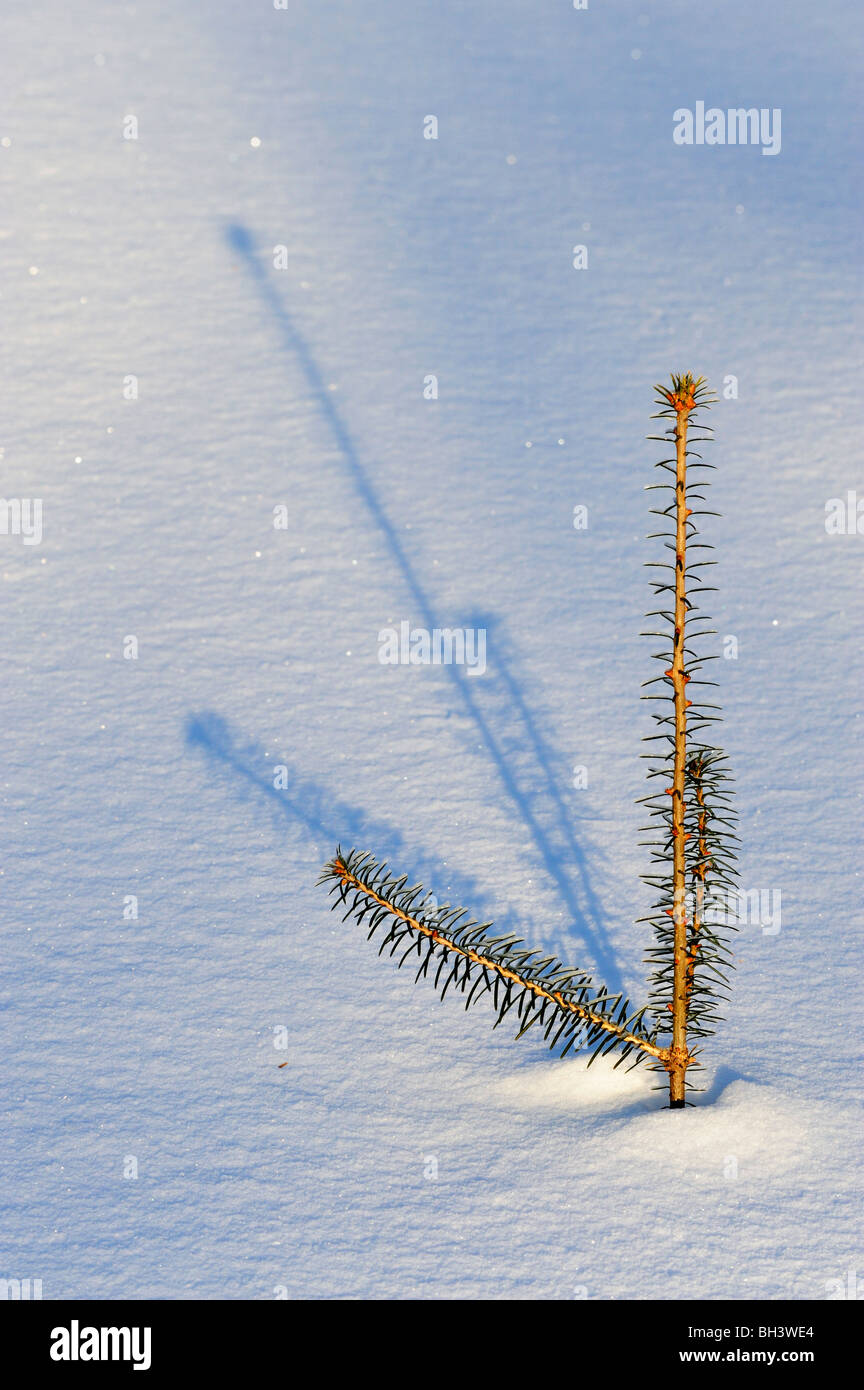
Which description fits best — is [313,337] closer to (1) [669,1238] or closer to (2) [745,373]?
(2) [745,373]

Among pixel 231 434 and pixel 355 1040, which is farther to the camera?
pixel 231 434

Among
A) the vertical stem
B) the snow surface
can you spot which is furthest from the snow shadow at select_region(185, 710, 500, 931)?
the vertical stem

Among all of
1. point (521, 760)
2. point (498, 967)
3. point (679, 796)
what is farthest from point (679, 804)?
point (521, 760)

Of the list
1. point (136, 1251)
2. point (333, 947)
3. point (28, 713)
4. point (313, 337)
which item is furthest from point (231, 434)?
point (136, 1251)

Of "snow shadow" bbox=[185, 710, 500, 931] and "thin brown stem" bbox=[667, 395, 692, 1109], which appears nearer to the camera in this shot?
"thin brown stem" bbox=[667, 395, 692, 1109]

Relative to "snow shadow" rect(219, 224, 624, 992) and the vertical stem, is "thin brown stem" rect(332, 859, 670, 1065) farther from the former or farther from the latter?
"snow shadow" rect(219, 224, 624, 992)

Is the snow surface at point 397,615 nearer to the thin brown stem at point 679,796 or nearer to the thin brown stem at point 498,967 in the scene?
the thin brown stem at point 679,796

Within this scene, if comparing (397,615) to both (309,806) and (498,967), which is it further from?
(498,967)
